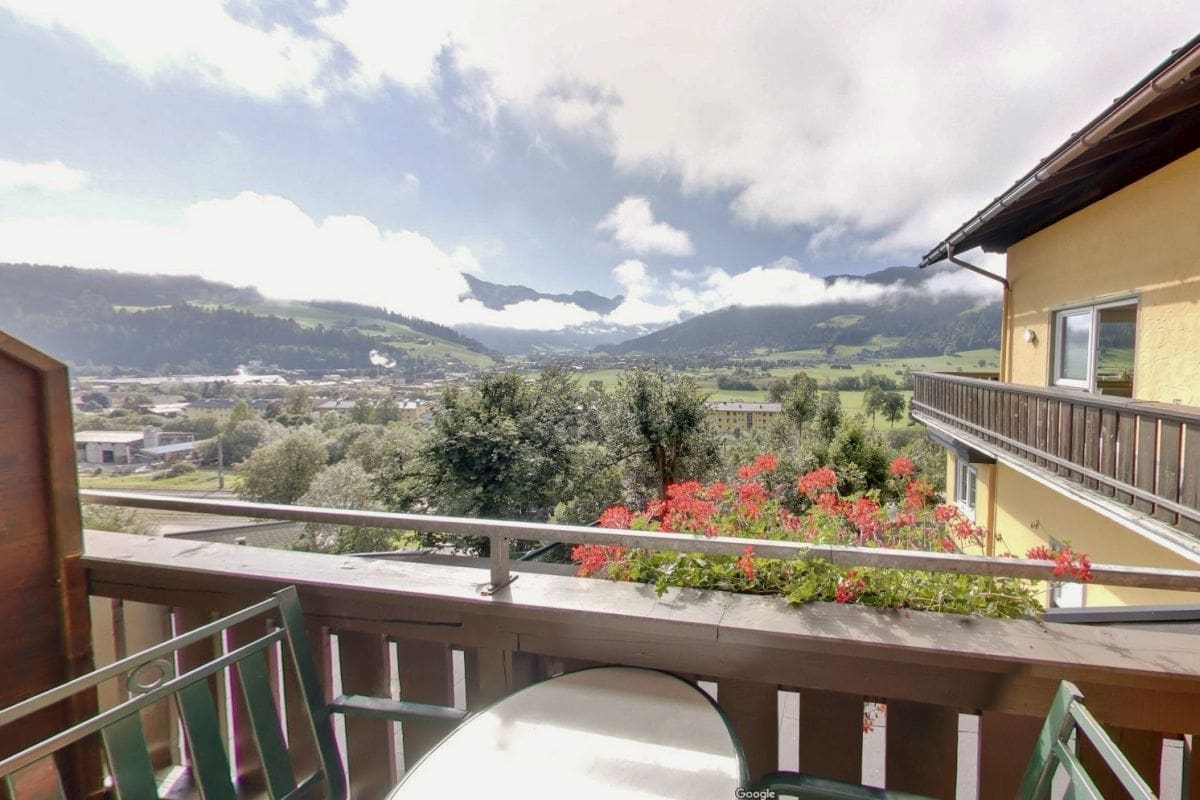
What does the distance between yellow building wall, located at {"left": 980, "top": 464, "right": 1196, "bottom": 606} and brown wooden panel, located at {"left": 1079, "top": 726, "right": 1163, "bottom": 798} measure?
2.22 m

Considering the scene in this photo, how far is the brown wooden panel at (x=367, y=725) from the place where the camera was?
4.52 ft

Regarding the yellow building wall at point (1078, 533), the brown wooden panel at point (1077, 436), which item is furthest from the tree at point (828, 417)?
the brown wooden panel at point (1077, 436)

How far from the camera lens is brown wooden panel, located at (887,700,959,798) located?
3.41ft

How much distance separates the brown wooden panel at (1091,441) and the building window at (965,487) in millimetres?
4336

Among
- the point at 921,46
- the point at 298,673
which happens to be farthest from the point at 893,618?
the point at 921,46

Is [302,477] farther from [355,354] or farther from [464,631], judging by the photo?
[464,631]

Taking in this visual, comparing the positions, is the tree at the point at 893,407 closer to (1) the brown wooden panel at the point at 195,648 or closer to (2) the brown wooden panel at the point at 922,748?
(2) the brown wooden panel at the point at 922,748

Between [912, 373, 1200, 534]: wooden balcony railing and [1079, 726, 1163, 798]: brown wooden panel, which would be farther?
[912, 373, 1200, 534]: wooden balcony railing

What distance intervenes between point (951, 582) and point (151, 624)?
2347 millimetres

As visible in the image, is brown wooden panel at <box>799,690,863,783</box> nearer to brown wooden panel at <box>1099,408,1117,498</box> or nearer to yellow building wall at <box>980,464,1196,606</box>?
yellow building wall at <box>980,464,1196,606</box>

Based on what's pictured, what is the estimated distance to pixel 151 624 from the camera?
1.61 metres

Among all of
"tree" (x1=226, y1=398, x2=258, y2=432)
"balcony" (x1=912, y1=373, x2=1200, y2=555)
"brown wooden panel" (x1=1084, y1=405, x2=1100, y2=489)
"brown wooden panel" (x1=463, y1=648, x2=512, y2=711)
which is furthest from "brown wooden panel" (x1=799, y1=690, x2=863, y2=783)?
"tree" (x1=226, y1=398, x2=258, y2=432)

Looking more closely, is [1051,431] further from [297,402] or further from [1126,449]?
[297,402]

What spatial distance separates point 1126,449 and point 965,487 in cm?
575
